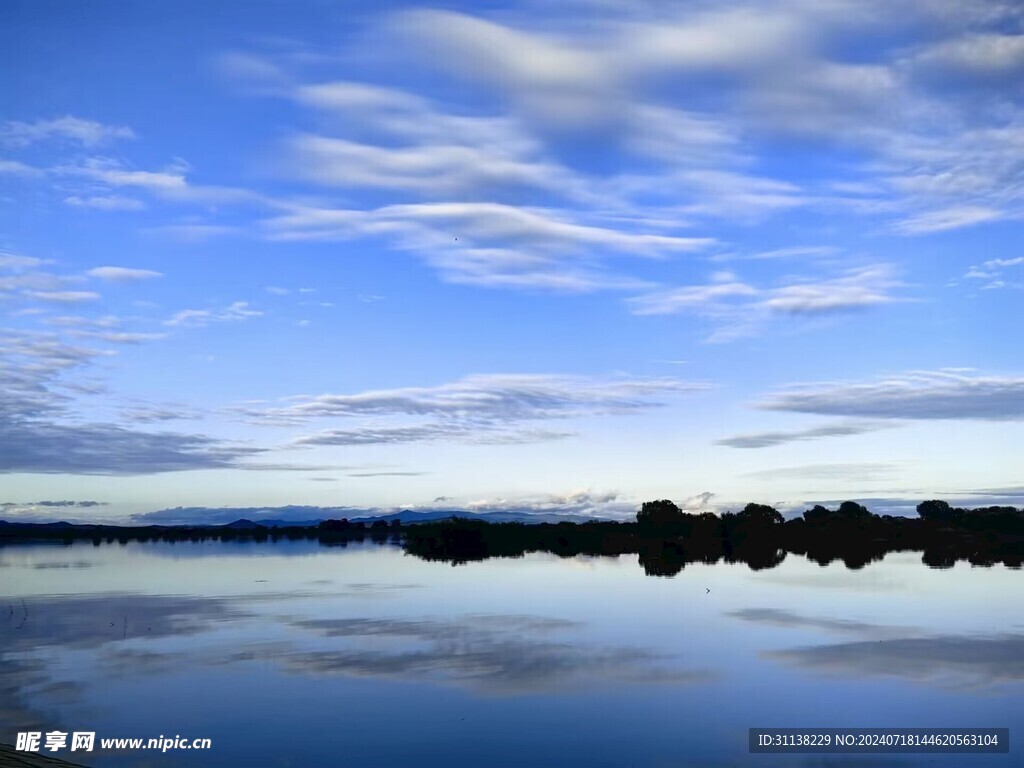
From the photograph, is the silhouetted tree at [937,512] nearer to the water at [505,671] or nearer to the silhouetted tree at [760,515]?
the silhouetted tree at [760,515]

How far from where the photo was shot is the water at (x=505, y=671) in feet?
76.6

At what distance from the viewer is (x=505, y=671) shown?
104 feet

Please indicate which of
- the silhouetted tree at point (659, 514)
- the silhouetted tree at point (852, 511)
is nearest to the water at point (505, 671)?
the silhouetted tree at point (659, 514)

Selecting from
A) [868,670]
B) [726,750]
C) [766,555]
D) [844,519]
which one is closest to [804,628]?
[868,670]

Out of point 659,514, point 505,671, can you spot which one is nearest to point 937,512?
point 659,514

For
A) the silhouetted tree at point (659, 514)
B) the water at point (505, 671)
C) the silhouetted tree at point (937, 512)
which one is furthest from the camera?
the silhouetted tree at point (937, 512)

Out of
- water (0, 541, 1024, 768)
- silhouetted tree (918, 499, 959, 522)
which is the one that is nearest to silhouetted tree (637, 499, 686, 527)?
silhouetted tree (918, 499, 959, 522)

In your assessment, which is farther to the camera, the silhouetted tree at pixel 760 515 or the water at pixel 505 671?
the silhouetted tree at pixel 760 515

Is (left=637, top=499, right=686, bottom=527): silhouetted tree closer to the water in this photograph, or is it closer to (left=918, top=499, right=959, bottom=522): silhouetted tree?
(left=918, top=499, right=959, bottom=522): silhouetted tree

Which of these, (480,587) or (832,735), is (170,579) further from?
(832,735)

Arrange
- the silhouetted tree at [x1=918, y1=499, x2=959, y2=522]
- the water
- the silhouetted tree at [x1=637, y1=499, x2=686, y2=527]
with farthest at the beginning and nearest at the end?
the silhouetted tree at [x1=918, y1=499, x2=959, y2=522], the silhouetted tree at [x1=637, y1=499, x2=686, y2=527], the water

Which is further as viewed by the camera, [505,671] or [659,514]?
[659,514]

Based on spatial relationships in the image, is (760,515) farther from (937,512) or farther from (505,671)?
(505,671)

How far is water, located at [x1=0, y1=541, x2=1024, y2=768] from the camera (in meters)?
23.4
